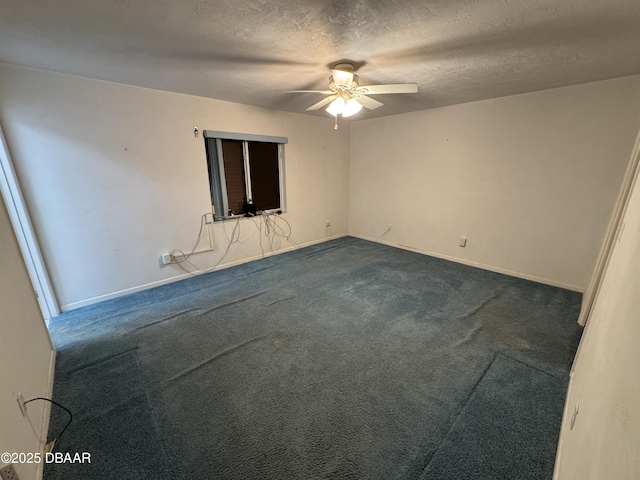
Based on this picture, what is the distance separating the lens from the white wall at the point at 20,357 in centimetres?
108

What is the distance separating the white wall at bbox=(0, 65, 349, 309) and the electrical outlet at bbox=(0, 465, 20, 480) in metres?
2.24

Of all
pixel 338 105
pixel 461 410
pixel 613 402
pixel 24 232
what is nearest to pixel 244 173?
pixel 338 105

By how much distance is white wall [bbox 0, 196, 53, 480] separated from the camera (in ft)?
3.56

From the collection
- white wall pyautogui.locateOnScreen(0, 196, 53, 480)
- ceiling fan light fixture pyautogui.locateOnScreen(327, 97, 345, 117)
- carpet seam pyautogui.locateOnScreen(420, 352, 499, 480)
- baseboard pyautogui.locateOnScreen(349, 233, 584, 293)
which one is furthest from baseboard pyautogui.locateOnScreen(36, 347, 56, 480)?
baseboard pyautogui.locateOnScreen(349, 233, 584, 293)

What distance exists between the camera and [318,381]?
1764 mm

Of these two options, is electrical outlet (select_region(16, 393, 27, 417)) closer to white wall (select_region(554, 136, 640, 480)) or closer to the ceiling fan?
white wall (select_region(554, 136, 640, 480))

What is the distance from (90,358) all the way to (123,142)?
2.10m

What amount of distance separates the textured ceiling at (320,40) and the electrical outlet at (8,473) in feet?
6.92

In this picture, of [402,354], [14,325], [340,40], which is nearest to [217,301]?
[14,325]

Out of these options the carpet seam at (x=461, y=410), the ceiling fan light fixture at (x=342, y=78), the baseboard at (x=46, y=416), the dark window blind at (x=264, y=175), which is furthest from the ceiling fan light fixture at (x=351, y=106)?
the baseboard at (x=46, y=416)

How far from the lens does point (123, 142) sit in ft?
8.93

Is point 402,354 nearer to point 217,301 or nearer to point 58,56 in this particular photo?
point 217,301

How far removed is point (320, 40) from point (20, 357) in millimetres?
2564

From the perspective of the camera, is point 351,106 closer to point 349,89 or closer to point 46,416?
point 349,89
